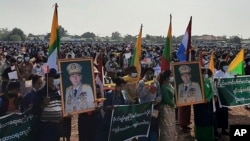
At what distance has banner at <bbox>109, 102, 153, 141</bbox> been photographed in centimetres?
653

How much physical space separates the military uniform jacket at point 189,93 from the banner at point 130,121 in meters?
0.90

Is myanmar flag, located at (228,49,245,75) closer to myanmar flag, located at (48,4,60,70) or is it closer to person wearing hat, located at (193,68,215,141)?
person wearing hat, located at (193,68,215,141)

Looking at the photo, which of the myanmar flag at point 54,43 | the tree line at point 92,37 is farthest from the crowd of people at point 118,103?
the tree line at point 92,37

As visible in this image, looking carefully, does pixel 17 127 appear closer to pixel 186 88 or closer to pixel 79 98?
pixel 79 98

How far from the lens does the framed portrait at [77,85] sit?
5.94 meters

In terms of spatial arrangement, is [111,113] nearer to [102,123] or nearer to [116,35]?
[102,123]

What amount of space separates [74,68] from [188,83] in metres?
2.71

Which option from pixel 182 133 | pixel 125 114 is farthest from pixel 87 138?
pixel 182 133

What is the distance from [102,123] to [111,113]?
0.40 metres

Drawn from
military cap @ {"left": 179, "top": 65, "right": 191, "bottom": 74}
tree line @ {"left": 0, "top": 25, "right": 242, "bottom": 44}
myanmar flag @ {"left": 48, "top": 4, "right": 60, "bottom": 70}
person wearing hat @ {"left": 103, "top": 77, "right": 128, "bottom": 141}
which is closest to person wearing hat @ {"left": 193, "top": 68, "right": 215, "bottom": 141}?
military cap @ {"left": 179, "top": 65, "right": 191, "bottom": 74}

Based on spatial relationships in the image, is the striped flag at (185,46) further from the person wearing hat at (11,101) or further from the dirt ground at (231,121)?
the person wearing hat at (11,101)

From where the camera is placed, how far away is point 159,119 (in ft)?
24.5

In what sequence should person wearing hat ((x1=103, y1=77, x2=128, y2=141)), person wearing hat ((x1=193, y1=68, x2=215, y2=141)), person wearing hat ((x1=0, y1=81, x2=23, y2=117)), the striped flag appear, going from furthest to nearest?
the striped flag < person wearing hat ((x1=193, y1=68, x2=215, y2=141)) < person wearing hat ((x1=103, y1=77, x2=128, y2=141)) < person wearing hat ((x1=0, y1=81, x2=23, y2=117))

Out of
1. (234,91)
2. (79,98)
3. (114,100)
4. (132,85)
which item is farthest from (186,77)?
(79,98)
